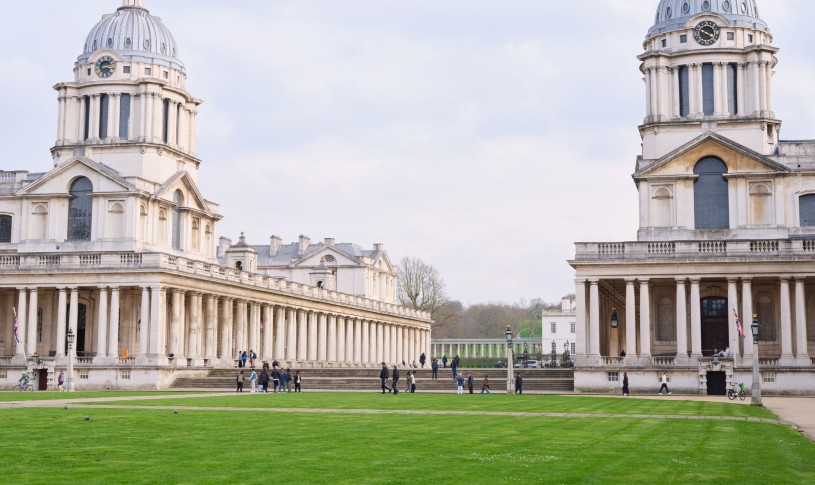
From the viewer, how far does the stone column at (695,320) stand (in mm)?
66188

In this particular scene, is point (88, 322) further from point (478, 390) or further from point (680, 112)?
point (680, 112)

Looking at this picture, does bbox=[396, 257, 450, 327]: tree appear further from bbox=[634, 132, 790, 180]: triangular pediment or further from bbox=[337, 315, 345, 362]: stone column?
bbox=[634, 132, 790, 180]: triangular pediment

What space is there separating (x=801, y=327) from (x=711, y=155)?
14516 mm

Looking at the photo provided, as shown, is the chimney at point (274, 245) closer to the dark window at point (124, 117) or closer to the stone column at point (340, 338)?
the stone column at point (340, 338)

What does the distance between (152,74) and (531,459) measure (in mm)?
73423

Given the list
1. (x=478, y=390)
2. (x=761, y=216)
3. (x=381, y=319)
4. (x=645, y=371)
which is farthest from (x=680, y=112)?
(x=381, y=319)

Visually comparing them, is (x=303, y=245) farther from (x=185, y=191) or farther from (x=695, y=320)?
(x=695, y=320)

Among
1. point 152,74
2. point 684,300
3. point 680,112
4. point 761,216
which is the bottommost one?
point 684,300

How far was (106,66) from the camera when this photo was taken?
86875mm

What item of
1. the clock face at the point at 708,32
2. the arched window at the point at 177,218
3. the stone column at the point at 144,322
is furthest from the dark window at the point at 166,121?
the clock face at the point at 708,32

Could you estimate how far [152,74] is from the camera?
87750 mm

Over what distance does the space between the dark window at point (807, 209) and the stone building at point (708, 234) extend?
10cm

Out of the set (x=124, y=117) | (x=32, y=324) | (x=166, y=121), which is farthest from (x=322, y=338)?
(x=32, y=324)

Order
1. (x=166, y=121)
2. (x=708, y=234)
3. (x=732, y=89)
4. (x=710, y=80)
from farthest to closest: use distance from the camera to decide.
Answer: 1. (x=166, y=121)
2. (x=710, y=80)
3. (x=732, y=89)
4. (x=708, y=234)
